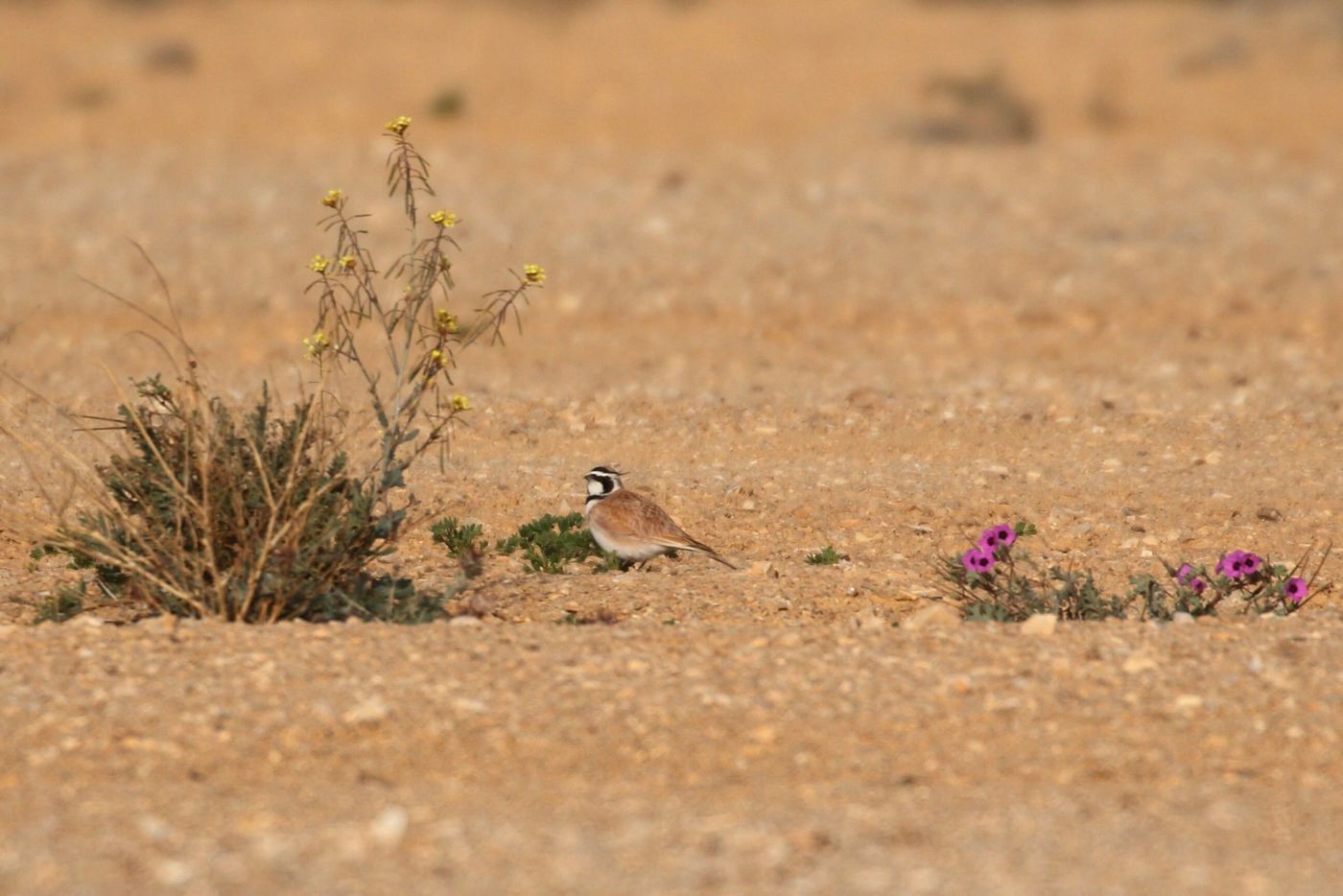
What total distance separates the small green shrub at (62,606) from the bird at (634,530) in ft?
7.63

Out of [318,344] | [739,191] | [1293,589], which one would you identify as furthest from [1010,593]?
[739,191]

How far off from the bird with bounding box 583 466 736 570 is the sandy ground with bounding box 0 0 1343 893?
Answer: 13cm

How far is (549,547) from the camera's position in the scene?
898 cm

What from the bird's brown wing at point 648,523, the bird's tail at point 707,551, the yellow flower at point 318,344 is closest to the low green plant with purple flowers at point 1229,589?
the bird's tail at point 707,551

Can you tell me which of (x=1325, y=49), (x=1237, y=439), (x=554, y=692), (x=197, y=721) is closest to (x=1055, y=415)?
(x=1237, y=439)

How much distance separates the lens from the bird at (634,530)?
28.2 feet

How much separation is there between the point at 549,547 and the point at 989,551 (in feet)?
7.71

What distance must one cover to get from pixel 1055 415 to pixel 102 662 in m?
7.01

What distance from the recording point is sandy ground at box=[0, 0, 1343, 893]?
5023mm

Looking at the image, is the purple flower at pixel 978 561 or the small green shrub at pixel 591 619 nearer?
the small green shrub at pixel 591 619

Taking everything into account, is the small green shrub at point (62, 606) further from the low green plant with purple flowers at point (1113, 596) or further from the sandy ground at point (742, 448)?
the low green plant with purple flowers at point (1113, 596)

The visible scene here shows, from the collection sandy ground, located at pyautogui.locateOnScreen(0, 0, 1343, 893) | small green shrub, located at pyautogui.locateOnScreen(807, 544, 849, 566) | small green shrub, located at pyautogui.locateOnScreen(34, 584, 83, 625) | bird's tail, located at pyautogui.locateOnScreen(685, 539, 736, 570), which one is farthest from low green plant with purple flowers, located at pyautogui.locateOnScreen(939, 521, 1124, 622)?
small green shrub, located at pyautogui.locateOnScreen(34, 584, 83, 625)

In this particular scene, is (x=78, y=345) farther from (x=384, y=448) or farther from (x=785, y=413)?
(x=384, y=448)

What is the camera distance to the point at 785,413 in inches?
463
